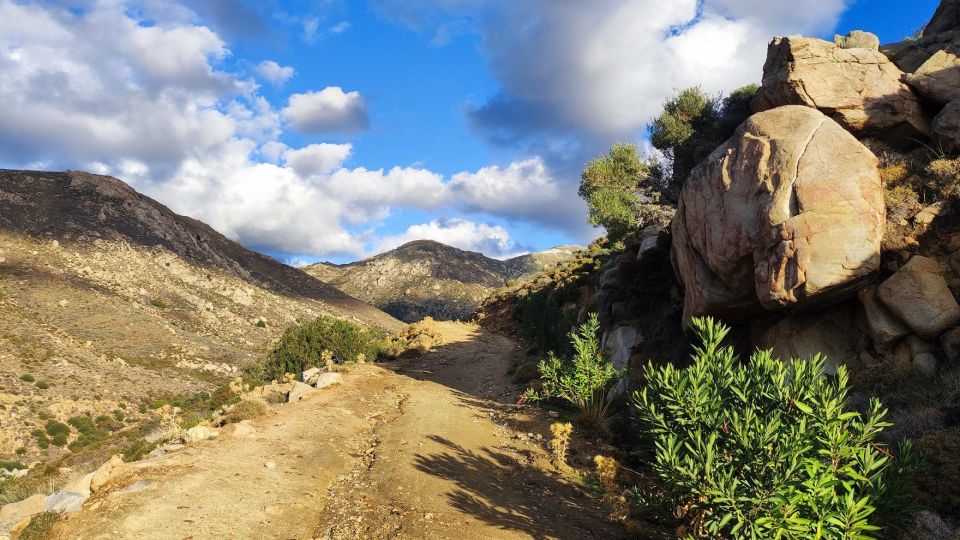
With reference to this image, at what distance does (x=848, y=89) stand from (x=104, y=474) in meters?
19.0

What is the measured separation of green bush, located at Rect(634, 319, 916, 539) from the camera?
18.1 feet

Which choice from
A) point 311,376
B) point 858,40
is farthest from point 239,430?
point 858,40

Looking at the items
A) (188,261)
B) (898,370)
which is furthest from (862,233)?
(188,261)

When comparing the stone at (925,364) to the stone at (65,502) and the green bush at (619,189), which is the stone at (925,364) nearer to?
the stone at (65,502)

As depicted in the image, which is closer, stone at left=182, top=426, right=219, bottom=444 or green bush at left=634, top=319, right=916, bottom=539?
green bush at left=634, top=319, right=916, bottom=539

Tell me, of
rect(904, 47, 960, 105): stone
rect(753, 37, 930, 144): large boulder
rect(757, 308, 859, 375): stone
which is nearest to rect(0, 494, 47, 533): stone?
rect(757, 308, 859, 375): stone

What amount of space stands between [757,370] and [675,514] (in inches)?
91.4

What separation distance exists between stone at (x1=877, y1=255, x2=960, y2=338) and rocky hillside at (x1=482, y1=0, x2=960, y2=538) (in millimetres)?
22

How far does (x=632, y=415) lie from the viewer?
45.2ft

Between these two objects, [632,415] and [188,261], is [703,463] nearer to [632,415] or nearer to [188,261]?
[632,415]

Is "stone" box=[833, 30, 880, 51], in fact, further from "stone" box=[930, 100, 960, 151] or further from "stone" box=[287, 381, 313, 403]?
"stone" box=[287, 381, 313, 403]

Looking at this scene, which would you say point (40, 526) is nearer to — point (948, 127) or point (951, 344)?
point (951, 344)

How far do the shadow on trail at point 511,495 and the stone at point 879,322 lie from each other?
6.35 metres

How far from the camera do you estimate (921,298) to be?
922 centimetres
